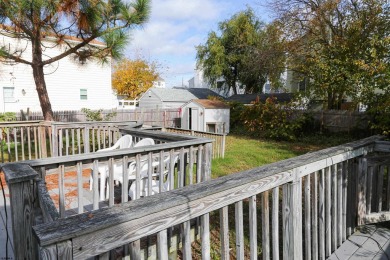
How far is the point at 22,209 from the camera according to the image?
169 centimetres

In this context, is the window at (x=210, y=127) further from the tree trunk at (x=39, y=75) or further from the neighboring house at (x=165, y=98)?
the tree trunk at (x=39, y=75)

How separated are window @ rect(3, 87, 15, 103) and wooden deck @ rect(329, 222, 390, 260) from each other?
1714 centimetres

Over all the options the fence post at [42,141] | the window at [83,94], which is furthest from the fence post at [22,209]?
the window at [83,94]

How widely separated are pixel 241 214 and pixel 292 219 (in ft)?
1.76

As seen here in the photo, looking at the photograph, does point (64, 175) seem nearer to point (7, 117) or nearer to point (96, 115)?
point (7, 117)

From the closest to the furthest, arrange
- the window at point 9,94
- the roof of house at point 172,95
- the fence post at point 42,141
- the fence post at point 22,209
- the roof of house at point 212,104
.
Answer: the fence post at point 22,209 → the fence post at point 42,141 → the window at point 9,94 → the roof of house at point 212,104 → the roof of house at point 172,95

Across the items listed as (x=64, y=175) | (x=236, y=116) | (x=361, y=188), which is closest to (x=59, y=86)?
(x=236, y=116)

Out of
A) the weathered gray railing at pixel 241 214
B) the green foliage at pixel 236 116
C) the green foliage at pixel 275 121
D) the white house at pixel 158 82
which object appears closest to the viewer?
the weathered gray railing at pixel 241 214

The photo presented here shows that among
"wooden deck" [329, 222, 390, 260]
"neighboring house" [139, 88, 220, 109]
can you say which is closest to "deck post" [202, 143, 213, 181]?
"wooden deck" [329, 222, 390, 260]

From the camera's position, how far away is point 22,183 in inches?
66.3

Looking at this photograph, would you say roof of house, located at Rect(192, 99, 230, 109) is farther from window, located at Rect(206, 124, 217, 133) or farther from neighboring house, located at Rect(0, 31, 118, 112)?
neighboring house, located at Rect(0, 31, 118, 112)

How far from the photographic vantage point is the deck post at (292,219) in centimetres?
190

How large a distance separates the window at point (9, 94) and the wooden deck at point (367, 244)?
17.1 meters

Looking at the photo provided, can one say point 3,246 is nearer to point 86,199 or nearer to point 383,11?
point 86,199
